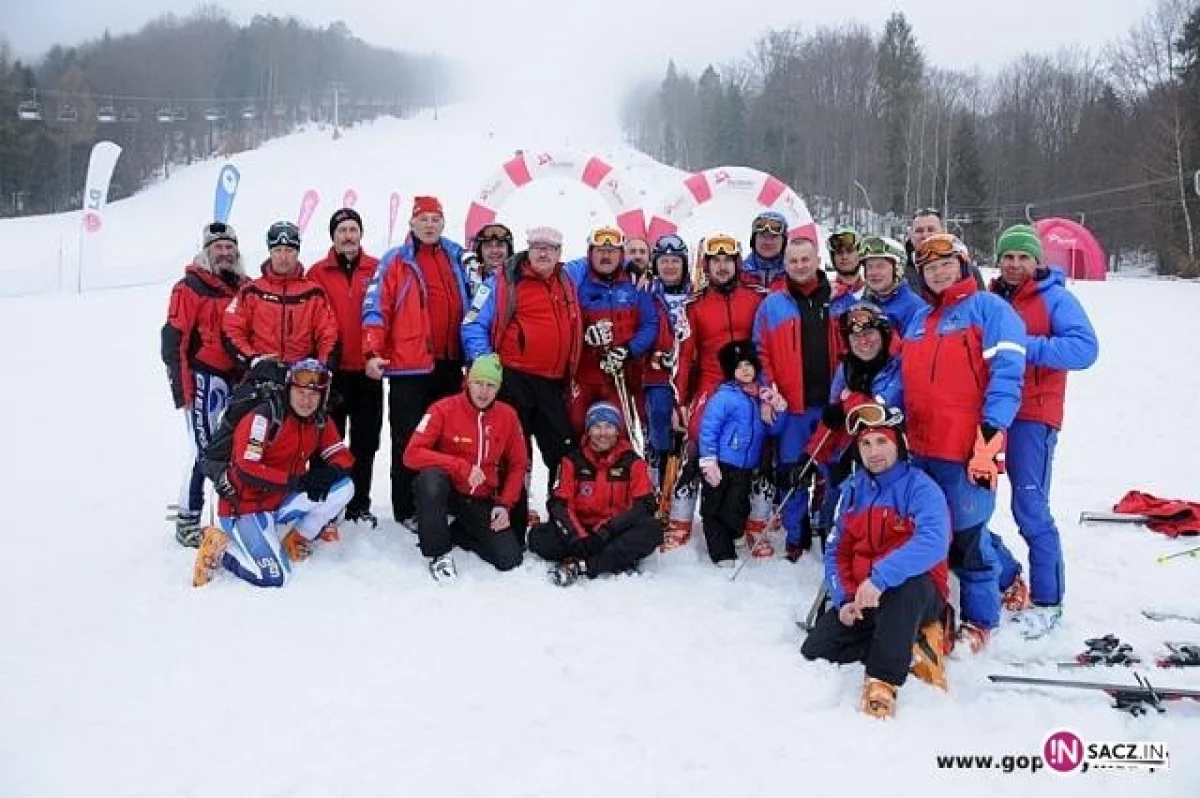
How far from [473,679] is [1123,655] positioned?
261 centimetres

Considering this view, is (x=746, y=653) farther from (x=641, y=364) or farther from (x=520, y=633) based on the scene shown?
(x=641, y=364)

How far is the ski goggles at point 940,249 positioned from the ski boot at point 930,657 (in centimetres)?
149

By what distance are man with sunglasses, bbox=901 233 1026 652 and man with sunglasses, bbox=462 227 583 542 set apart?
182 centimetres

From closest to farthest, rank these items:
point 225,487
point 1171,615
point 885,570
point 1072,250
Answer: point 885,570 < point 1171,615 < point 225,487 < point 1072,250

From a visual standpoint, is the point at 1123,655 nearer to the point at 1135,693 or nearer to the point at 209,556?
the point at 1135,693

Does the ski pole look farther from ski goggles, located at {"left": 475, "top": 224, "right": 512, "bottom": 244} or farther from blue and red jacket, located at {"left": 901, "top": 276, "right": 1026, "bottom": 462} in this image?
ski goggles, located at {"left": 475, "top": 224, "right": 512, "bottom": 244}

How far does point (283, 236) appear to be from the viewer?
4371mm

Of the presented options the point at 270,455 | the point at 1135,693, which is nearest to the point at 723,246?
the point at 270,455

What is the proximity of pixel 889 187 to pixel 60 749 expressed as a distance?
4163 cm

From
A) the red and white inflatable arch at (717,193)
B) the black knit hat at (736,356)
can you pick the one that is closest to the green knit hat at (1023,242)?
the black knit hat at (736,356)

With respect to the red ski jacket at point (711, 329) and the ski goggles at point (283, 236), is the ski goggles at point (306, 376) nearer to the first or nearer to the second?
the ski goggles at point (283, 236)

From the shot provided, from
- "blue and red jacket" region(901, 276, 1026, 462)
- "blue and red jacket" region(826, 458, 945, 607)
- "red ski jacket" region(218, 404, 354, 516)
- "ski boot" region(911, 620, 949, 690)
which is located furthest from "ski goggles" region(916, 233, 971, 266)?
"red ski jacket" region(218, 404, 354, 516)

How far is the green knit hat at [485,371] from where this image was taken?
4.27 meters

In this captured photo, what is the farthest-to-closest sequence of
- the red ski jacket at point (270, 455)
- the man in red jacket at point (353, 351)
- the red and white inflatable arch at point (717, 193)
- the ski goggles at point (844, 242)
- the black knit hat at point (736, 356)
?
the red and white inflatable arch at point (717, 193) → the man in red jacket at point (353, 351) → the ski goggles at point (844, 242) → the black knit hat at point (736, 356) → the red ski jacket at point (270, 455)
